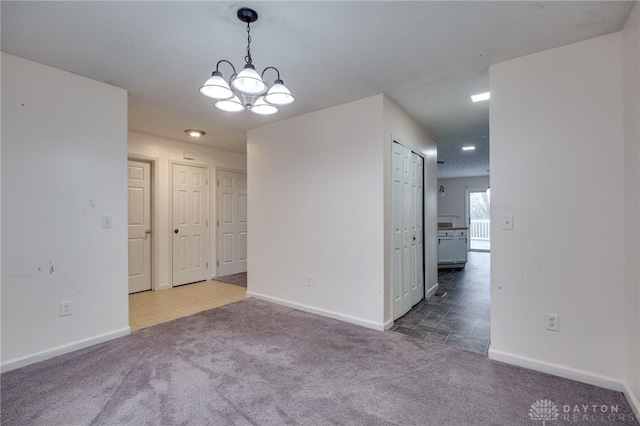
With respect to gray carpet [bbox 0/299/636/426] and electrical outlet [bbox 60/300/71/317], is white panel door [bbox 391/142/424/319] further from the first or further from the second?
electrical outlet [bbox 60/300/71/317]

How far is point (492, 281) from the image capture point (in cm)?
244

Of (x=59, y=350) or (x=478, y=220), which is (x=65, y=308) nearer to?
(x=59, y=350)

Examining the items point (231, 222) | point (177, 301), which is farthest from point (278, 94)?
point (231, 222)

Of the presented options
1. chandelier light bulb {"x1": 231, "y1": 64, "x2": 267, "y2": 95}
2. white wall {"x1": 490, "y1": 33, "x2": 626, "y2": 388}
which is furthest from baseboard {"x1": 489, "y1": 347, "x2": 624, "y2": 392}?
chandelier light bulb {"x1": 231, "y1": 64, "x2": 267, "y2": 95}

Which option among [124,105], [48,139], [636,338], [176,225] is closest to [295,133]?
[124,105]

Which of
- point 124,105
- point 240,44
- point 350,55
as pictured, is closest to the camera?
point 240,44

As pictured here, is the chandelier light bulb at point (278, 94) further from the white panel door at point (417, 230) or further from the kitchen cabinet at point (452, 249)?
the kitchen cabinet at point (452, 249)

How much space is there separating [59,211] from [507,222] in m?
3.79

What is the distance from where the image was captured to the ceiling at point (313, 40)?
1779 millimetres

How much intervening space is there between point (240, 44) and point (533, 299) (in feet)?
9.79

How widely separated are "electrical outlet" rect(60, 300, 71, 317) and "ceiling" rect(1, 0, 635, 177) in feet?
6.69

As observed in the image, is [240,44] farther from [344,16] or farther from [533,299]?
[533,299]

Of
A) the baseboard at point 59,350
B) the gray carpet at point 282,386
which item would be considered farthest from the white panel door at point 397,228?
the baseboard at point 59,350

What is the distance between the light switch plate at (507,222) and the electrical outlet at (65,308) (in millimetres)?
3787
